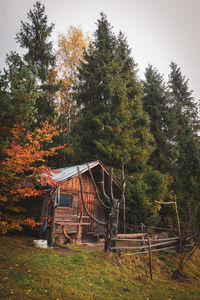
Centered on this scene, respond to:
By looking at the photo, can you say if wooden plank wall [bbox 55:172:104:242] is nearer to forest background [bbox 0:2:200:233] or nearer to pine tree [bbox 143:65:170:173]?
forest background [bbox 0:2:200:233]

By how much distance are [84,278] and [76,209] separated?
7368 mm

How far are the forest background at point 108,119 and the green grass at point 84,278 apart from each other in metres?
4.00

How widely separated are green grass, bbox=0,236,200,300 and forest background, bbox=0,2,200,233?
157 inches

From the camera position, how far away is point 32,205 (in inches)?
547

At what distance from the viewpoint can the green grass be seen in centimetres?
521

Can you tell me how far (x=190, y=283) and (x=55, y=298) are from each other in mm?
6611

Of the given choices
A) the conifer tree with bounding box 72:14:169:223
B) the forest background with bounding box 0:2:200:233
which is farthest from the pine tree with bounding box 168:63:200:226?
the conifer tree with bounding box 72:14:169:223

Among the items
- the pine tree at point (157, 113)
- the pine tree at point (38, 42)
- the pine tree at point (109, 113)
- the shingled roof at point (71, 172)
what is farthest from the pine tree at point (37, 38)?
the pine tree at point (157, 113)

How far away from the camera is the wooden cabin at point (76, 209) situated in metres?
12.2

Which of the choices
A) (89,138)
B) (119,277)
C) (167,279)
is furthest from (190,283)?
(89,138)

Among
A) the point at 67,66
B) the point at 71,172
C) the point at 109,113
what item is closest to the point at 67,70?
the point at 67,66

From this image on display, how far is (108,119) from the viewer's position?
1914 centimetres

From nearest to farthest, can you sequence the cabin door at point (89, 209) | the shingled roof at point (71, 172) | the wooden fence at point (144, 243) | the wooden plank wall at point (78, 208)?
the wooden fence at point (144, 243) → the shingled roof at point (71, 172) → the wooden plank wall at point (78, 208) → the cabin door at point (89, 209)

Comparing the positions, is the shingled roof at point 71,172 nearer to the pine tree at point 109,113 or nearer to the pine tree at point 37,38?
the pine tree at point 109,113
